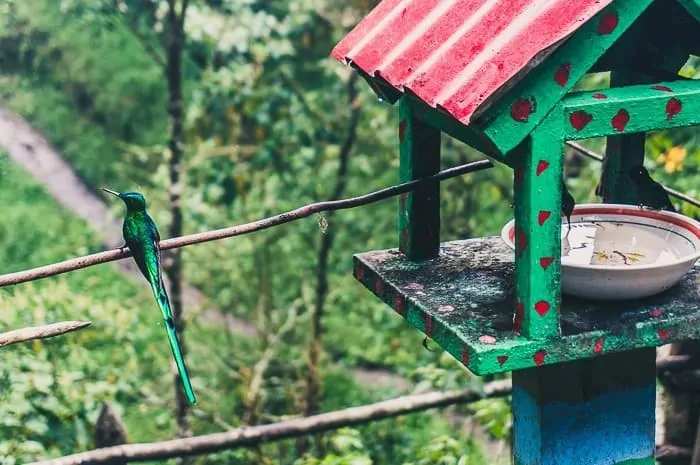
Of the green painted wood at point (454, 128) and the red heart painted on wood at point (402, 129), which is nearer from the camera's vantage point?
the green painted wood at point (454, 128)

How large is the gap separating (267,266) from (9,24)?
2.23m

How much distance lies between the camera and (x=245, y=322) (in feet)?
24.9

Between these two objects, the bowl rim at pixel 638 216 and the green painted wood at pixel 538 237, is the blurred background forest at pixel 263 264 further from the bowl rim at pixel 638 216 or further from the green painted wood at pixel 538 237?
the green painted wood at pixel 538 237

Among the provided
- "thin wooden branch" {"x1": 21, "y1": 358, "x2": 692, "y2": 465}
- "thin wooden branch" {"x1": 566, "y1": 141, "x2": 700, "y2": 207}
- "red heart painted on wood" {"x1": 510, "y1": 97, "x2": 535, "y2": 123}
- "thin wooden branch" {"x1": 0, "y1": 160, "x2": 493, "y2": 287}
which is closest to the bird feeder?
"red heart painted on wood" {"x1": 510, "y1": 97, "x2": 535, "y2": 123}

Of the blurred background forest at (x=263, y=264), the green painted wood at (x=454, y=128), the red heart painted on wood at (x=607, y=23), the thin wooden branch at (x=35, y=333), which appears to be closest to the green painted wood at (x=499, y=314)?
the green painted wood at (x=454, y=128)

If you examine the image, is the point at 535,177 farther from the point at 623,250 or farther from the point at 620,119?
the point at 623,250

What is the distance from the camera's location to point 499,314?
1742mm

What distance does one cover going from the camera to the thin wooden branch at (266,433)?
8.70 feet

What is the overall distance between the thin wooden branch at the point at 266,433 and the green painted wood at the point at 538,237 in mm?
1375

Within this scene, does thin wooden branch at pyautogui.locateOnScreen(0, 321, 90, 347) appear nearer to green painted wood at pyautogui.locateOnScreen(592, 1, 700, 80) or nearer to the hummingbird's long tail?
the hummingbird's long tail

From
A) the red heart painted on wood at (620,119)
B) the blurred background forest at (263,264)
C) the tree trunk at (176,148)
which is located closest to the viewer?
the red heart painted on wood at (620,119)

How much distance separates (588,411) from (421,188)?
61cm

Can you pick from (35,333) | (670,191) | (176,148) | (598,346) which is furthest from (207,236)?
(176,148)

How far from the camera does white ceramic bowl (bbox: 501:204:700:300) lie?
1.69 meters
